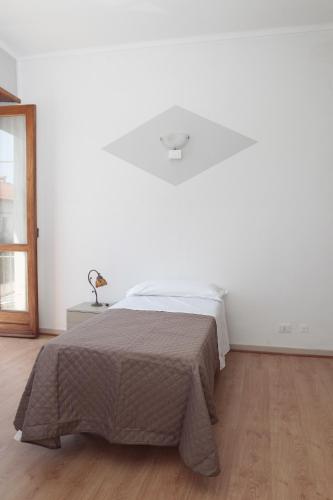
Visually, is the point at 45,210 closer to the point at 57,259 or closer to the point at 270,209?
the point at 57,259

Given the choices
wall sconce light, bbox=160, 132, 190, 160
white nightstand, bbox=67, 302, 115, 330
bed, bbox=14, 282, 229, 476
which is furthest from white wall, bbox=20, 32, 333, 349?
bed, bbox=14, 282, 229, 476

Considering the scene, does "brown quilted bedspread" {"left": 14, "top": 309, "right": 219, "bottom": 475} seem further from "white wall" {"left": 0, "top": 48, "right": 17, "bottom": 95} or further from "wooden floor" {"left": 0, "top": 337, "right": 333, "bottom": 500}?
"white wall" {"left": 0, "top": 48, "right": 17, "bottom": 95}

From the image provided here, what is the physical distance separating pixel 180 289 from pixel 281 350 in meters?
1.10

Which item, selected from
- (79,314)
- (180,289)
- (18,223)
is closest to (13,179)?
(18,223)

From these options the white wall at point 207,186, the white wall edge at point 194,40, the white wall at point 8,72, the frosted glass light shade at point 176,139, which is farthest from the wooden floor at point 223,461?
the white wall edge at point 194,40

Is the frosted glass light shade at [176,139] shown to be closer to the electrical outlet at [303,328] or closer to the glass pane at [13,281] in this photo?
the glass pane at [13,281]

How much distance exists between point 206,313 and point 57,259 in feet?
6.16

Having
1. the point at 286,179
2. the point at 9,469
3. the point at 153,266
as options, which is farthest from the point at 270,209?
the point at 9,469

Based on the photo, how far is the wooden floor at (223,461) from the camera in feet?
5.87

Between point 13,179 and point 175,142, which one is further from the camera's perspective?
point 13,179

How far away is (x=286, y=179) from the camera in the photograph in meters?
3.61

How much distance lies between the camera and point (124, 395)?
201 cm

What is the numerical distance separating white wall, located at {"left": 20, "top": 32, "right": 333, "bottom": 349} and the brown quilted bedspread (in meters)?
1.67

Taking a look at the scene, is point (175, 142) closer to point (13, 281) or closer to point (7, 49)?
point (7, 49)
